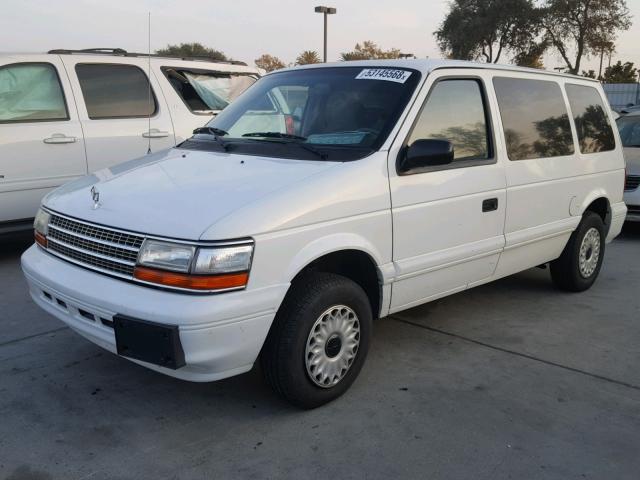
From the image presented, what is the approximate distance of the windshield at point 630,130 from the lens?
8984 mm

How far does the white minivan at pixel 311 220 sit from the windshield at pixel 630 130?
15.7 feet

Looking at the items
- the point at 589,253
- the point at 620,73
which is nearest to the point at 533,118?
the point at 589,253

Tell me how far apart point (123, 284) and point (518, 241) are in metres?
2.76

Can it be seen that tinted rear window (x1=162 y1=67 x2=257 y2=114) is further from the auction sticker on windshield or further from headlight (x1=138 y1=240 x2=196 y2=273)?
headlight (x1=138 y1=240 x2=196 y2=273)

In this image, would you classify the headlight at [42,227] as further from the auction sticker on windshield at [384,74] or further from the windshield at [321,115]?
the auction sticker on windshield at [384,74]

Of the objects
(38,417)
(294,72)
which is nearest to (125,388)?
(38,417)

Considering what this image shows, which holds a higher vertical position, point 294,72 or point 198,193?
point 294,72

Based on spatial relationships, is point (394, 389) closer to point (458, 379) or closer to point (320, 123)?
point (458, 379)

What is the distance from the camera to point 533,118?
464 centimetres

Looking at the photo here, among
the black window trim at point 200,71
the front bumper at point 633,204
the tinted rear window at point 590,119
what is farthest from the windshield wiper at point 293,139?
the front bumper at point 633,204

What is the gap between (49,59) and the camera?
6.16m

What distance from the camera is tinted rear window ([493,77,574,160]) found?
173 inches

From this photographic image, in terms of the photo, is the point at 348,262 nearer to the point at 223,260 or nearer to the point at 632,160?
the point at 223,260

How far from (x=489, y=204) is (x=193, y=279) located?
2.18 m
